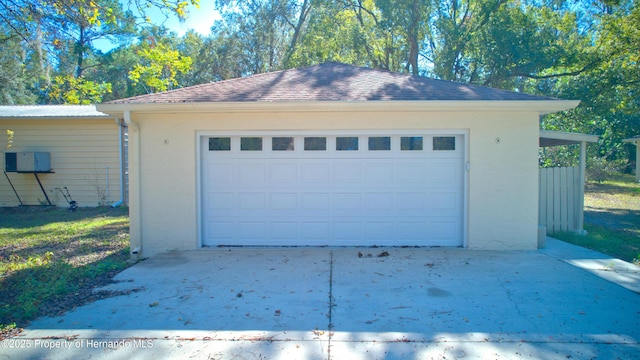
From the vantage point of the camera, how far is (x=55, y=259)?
282 inches

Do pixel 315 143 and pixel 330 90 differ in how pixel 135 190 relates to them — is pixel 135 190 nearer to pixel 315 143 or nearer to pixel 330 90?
pixel 315 143

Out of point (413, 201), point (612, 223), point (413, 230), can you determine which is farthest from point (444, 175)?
point (612, 223)

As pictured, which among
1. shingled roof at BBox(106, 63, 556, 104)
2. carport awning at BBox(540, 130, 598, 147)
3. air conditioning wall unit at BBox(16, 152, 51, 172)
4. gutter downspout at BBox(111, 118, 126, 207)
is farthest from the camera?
A: gutter downspout at BBox(111, 118, 126, 207)

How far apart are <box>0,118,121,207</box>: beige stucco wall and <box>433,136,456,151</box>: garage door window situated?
10556mm

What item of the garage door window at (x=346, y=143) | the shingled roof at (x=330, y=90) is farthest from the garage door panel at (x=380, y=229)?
the shingled roof at (x=330, y=90)

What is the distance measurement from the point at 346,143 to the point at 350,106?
0.82m

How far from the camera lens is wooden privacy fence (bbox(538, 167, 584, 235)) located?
9234mm

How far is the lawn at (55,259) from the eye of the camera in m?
4.94

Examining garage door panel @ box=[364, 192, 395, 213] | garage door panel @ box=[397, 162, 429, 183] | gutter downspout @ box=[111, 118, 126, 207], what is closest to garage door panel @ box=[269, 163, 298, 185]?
garage door panel @ box=[364, 192, 395, 213]

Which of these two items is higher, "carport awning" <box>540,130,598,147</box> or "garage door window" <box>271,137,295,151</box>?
"carport awning" <box>540,130,598,147</box>

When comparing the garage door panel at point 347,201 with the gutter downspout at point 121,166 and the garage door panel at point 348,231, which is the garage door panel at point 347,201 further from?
the gutter downspout at point 121,166

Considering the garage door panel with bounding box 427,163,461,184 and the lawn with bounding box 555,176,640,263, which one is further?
the lawn with bounding box 555,176,640,263

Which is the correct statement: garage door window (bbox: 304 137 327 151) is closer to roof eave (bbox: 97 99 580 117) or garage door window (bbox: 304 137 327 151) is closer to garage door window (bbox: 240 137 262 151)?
roof eave (bbox: 97 99 580 117)

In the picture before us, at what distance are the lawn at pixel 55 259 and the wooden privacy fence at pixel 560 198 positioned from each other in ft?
28.4
